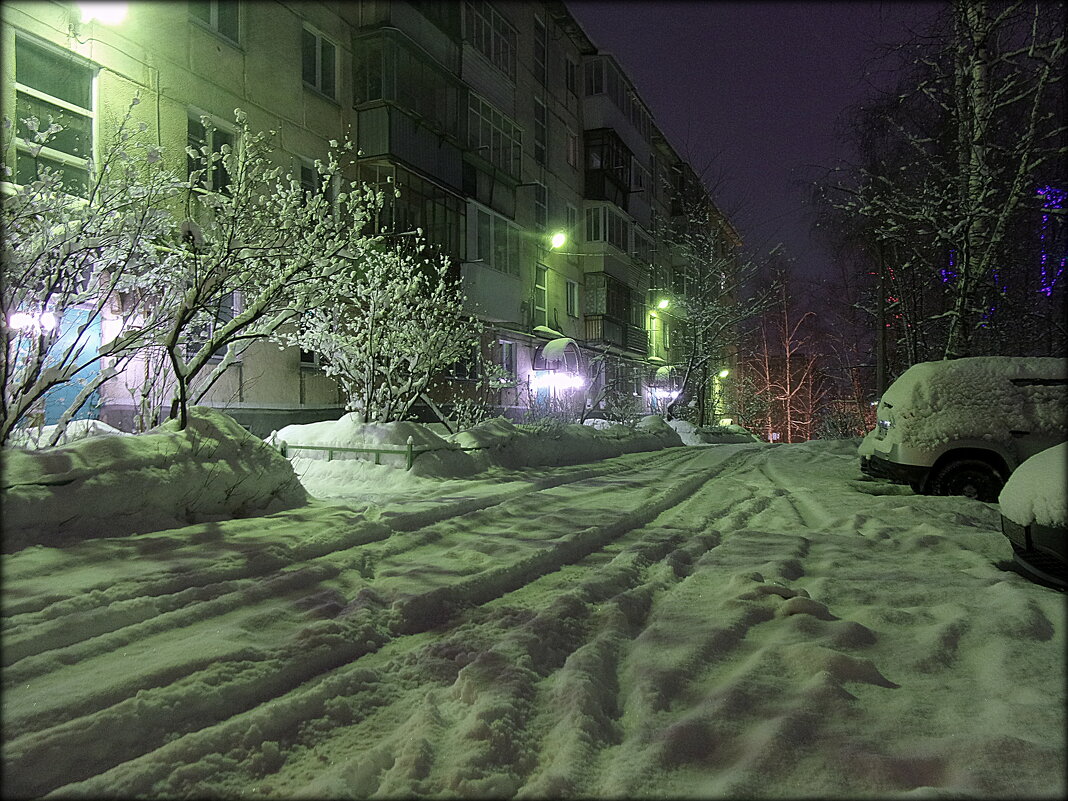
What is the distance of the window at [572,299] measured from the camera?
91.5 ft

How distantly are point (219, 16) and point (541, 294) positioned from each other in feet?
50.6

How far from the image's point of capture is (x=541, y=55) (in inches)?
992

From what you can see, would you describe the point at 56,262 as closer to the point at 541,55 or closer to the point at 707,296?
the point at 541,55

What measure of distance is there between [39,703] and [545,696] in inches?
82.8

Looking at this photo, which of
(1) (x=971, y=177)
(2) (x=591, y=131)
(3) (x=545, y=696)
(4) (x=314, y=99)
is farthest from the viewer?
(2) (x=591, y=131)

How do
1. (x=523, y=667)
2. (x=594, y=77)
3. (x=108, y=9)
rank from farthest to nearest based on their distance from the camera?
(x=594, y=77), (x=523, y=667), (x=108, y=9)

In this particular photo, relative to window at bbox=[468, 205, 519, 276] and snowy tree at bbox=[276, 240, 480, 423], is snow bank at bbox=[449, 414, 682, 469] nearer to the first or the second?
snowy tree at bbox=[276, 240, 480, 423]

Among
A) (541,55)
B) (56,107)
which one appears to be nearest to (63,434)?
(56,107)

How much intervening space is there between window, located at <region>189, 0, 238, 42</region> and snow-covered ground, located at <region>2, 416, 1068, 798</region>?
1133 centimetres

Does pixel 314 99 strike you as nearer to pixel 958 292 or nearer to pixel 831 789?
pixel 958 292

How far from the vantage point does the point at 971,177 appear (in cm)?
817

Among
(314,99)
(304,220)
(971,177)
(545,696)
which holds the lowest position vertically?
(545,696)

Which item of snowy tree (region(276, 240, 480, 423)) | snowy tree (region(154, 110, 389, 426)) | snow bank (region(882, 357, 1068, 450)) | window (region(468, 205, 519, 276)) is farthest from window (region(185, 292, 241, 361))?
window (region(468, 205, 519, 276))

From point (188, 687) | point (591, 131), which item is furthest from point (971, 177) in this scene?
point (591, 131)
